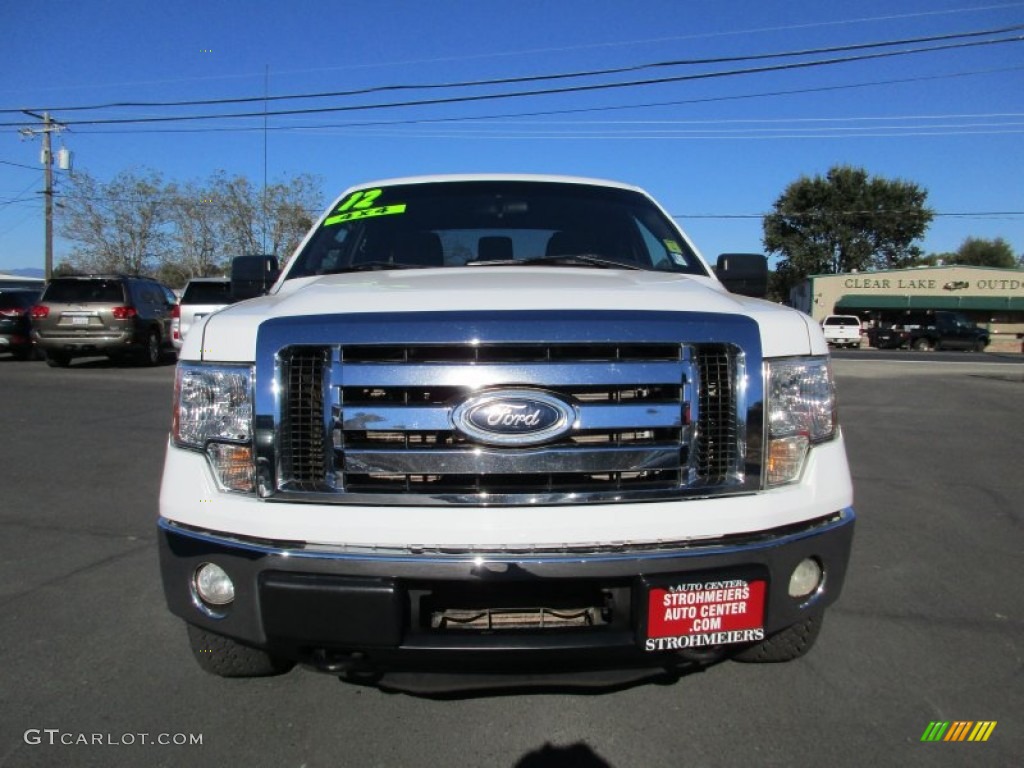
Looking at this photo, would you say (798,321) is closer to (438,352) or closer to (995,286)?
(438,352)

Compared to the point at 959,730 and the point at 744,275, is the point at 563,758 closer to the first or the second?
the point at 959,730

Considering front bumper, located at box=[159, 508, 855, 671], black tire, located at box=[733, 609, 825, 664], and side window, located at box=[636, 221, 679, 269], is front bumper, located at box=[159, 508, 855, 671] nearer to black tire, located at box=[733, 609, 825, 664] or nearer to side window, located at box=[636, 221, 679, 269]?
black tire, located at box=[733, 609, 825, 664]

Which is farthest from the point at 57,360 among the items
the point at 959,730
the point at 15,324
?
the point at 959,730

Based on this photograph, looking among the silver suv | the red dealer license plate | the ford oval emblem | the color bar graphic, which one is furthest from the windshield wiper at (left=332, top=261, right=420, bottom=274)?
the silver suv

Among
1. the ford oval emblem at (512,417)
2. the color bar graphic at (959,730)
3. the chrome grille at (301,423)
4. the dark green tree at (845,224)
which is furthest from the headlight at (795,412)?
the dark green tree at (845,224)

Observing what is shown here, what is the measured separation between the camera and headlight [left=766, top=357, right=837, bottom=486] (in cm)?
233

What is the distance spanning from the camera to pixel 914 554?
4387 millimetres

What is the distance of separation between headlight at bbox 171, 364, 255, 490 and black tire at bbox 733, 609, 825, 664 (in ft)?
5.86

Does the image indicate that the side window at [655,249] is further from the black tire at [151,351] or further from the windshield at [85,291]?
the black tire at [151,351]

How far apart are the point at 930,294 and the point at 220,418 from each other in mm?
57083

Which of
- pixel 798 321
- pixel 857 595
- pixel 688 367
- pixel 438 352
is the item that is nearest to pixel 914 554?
pixel 857 595

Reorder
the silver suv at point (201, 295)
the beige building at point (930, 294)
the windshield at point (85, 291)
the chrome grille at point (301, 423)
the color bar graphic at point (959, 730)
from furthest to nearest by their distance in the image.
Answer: the beige building at point (930, 294) → the silver suv at point (201, 295) → the windshield at point (85, 291) → the color bar graphic at point (959, 730) → the chrome grille at point (301, 423)

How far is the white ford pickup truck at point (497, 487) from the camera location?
2.10m

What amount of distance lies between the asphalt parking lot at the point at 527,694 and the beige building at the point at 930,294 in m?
49.8
